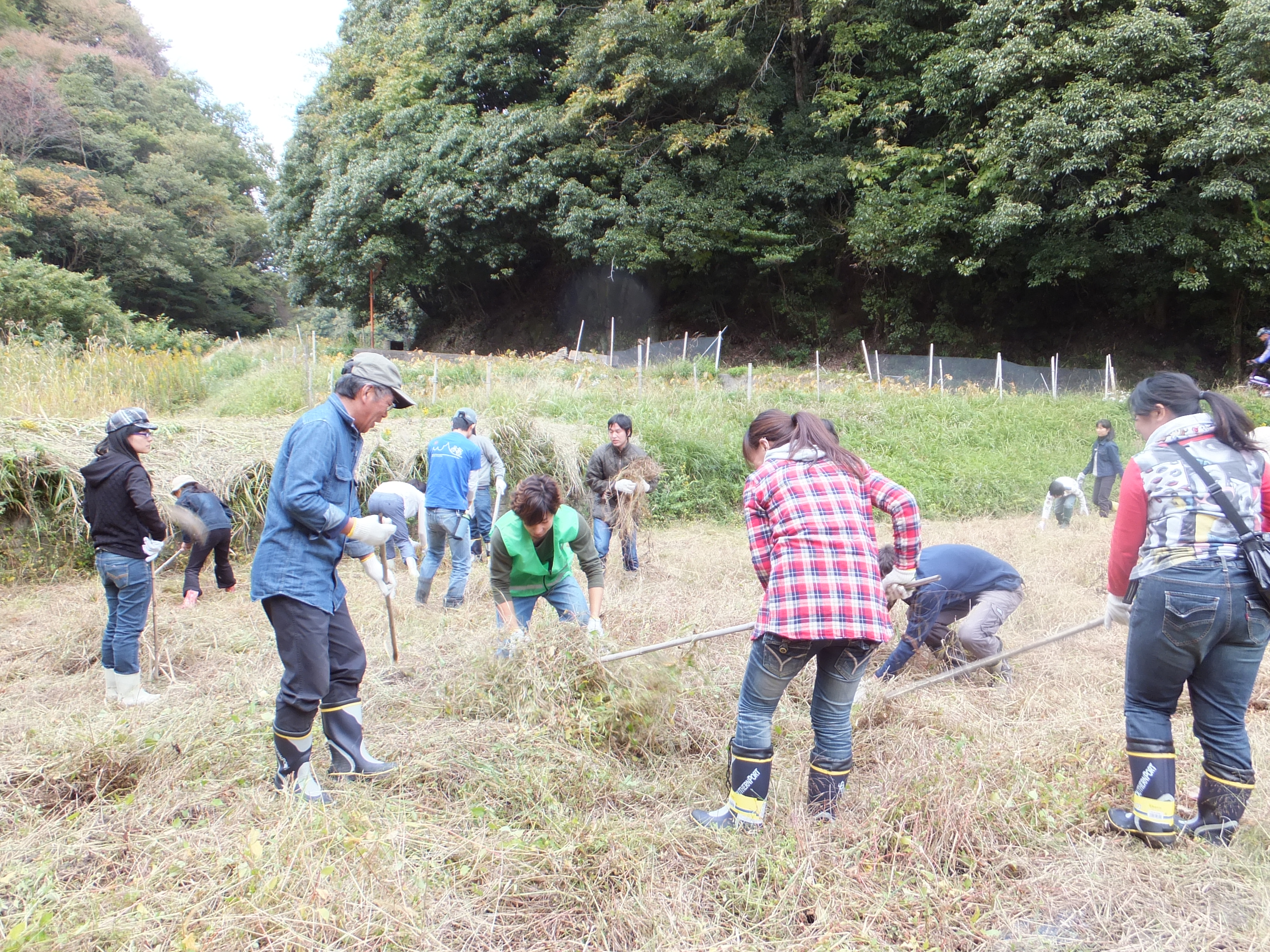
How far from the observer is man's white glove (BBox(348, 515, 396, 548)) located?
107 inches

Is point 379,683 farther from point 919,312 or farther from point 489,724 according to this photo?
point 919,312

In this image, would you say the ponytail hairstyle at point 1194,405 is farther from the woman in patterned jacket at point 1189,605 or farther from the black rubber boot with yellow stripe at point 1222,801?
the black rubber boot with yellow stripe at point 1222,801

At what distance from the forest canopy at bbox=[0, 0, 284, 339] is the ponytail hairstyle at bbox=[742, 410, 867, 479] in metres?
20.9

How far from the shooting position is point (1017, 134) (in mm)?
15656

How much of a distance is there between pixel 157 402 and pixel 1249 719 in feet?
40.7

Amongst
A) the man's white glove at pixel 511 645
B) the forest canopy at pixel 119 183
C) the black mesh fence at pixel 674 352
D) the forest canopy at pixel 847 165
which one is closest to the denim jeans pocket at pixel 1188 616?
the man's white glove at pixel 511 645

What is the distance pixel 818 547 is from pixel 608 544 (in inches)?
165

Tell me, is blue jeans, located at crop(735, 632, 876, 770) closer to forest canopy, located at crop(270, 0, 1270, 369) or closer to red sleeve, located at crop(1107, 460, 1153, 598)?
red sleeve, located at crop(1107, 460, 1153, 598)

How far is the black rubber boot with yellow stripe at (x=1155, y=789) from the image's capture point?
243cm

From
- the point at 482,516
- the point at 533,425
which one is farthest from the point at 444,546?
the point at 533,425

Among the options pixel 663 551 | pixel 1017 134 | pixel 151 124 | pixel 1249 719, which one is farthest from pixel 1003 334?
pixel 151 124

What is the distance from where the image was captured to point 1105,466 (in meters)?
9.21

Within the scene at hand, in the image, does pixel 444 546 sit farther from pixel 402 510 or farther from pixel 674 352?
pixel 674 352

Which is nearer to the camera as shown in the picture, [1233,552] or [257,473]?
[1233,552]
